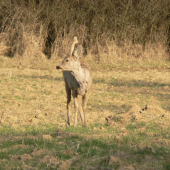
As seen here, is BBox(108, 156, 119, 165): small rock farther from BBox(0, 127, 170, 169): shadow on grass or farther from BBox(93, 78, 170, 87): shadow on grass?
BBox(93, 78, 170, 87): shadow on grass

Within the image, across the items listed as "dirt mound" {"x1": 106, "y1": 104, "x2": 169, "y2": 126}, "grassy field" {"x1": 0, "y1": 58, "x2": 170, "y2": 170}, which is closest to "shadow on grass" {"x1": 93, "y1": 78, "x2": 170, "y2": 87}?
"grassy field" {"x1": 0, "y1": 58, "x2": 170, "y2": 170}

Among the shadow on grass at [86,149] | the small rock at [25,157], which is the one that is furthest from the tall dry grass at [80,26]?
the small rock at [25,157]

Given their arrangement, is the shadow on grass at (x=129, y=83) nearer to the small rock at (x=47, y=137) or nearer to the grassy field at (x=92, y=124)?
the grassy field at (x=92, y=124)

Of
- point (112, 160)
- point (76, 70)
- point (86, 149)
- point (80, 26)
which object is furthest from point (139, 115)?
point (80, 26)

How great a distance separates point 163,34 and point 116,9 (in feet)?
12.3

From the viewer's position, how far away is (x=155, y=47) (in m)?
20.7

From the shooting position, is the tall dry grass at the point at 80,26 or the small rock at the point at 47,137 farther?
the tall dry grass at the point at 80,26

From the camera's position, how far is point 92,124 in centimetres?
761

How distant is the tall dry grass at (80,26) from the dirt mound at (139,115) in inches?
403

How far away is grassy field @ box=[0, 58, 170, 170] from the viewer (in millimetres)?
4449

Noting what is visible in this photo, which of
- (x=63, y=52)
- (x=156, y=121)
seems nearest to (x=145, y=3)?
(x=63, y=52)

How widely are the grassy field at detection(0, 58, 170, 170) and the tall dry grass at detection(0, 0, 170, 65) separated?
3.12 m

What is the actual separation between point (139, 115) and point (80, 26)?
11804 mm

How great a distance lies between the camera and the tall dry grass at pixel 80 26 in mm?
18547
